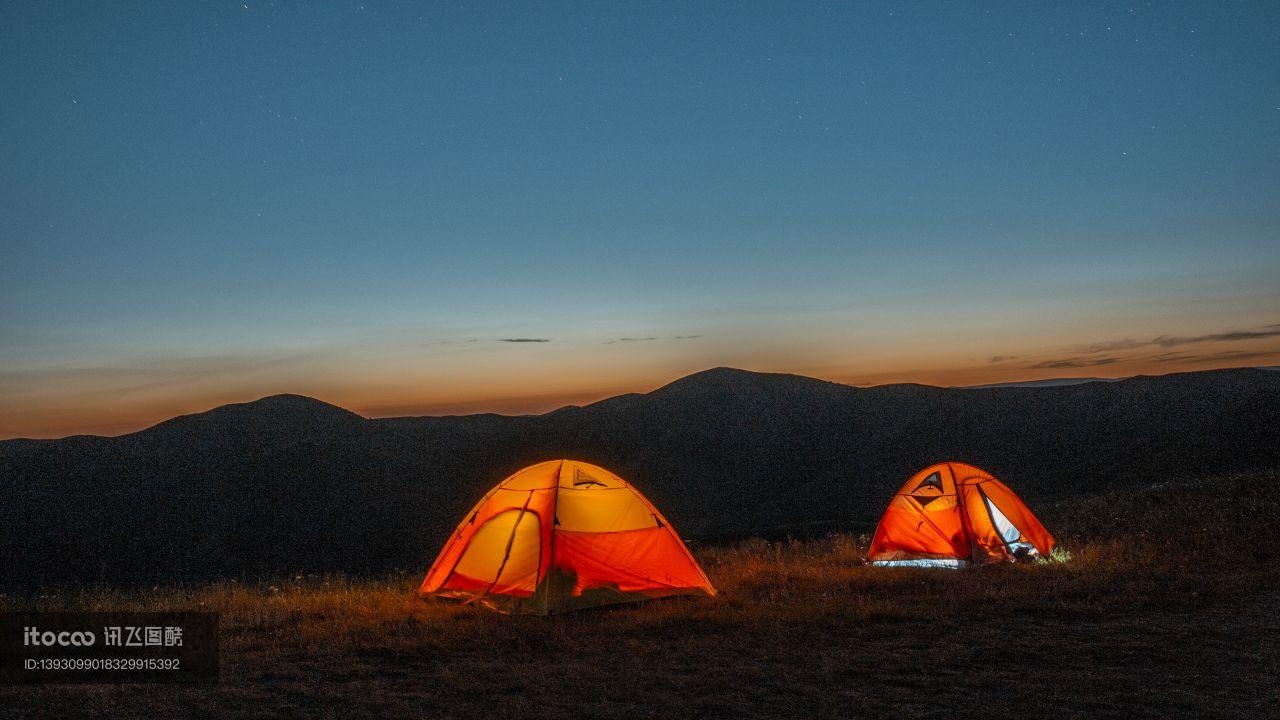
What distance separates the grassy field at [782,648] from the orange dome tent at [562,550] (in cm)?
48

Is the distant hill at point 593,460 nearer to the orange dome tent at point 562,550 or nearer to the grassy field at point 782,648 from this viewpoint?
the orange dome tent at point 562,550

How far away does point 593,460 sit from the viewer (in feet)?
267

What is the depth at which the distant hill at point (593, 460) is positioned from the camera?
4753 centimetres

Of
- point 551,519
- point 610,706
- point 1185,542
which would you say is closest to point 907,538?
point 1185,542

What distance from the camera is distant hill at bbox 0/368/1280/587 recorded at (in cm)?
4753

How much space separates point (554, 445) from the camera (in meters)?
85.6

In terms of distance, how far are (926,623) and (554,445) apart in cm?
7699

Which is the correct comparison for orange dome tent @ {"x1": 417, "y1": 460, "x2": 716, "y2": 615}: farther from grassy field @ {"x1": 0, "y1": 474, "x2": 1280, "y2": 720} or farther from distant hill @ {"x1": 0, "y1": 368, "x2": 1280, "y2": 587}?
distant hill @ {"x1": 0, "y1": 368, "x2": 1280, "y2": 587}

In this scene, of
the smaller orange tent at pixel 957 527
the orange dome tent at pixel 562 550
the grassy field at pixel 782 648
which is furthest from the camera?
the smaller orange tent at pixel 957 527

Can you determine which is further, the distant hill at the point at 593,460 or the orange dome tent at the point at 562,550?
the distant hill at the point at 593,460

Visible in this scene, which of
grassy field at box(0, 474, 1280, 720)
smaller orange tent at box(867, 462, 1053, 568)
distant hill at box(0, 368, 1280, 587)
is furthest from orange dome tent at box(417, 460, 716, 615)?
distant hill at box(0, 368, 1280, 587)

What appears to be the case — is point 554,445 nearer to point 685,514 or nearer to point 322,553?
point 685,514

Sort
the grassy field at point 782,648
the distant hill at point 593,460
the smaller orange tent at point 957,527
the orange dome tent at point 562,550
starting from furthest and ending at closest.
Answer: the distant hill at point 593,460 < the smaller orange tent at point 957,527 < the orange dome tent at point 562,550 < the grassy field at point 782,648

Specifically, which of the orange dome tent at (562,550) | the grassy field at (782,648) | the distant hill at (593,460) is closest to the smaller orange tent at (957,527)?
the grassy field at (782,648)
